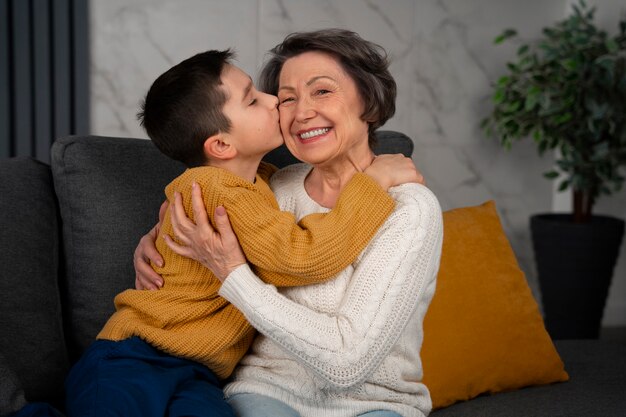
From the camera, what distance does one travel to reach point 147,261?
1.74 m

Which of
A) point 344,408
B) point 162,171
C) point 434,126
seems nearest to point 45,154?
point 162,171

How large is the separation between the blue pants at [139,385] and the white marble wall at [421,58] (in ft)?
7.61

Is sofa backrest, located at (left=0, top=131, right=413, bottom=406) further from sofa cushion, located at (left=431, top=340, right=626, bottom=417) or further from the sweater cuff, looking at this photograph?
sofa cushion, located at (left=431, top=340, right=626, bottom=417)

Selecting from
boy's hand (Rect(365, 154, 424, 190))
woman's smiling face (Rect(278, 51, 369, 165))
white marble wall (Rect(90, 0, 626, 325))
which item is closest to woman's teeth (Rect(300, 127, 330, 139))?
woman's smiling face (Rect(278, 51, 369, 165))

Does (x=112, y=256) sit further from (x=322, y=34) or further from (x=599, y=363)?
(x=599, y=363)

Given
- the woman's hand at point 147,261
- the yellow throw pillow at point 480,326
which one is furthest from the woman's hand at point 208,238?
the yellow throw pillow at point 480,326

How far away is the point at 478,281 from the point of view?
2.11 metres

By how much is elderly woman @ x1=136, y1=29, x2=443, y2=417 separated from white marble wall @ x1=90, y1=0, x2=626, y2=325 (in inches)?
79.2

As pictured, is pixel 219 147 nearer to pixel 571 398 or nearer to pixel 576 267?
pixel 571 398

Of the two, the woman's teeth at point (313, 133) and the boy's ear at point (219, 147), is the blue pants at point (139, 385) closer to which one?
the boy's ear at point (219, 147)

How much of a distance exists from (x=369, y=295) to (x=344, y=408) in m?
0.27

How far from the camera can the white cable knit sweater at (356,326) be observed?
1465 millimetres

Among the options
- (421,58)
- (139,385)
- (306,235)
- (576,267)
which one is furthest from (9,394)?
(421,58)

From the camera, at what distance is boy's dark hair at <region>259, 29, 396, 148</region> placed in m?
1.73
